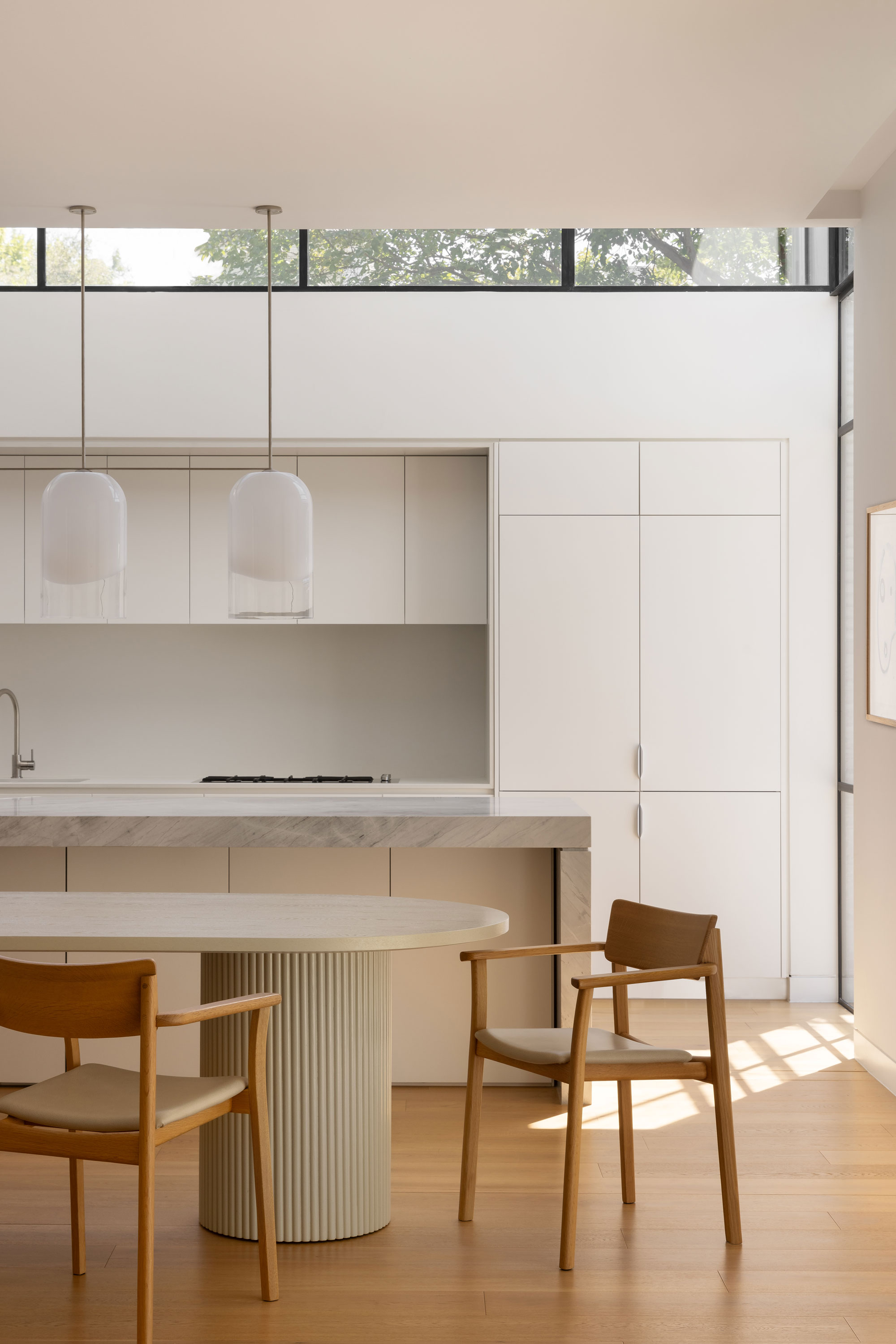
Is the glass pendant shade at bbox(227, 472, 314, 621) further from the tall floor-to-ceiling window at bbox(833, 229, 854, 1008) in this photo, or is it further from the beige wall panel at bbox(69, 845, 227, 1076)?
the tall floor-to-ceiling window at bbox(833, 229, 854, 1008)

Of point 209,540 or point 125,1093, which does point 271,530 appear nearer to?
point 125,1093

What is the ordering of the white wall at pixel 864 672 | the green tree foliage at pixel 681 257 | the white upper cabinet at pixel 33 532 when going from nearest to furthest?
1. the white wall at pixel 864 672
2. the green tree foliage at pixel 681 257
3. the white upper cabinet at pixel 33 532

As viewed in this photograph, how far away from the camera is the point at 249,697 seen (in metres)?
6.12

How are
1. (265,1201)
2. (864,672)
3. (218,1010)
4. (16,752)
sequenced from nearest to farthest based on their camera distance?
(218,1010) → (265,1201) → (864,672) → (16,752)

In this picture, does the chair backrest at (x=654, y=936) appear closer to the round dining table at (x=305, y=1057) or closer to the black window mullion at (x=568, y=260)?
the round dining table at (x=305, y=1057)

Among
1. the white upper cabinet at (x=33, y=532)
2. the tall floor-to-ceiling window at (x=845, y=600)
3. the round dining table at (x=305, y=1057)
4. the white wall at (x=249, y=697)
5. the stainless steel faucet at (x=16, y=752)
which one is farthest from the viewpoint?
the white wall at (x=249, y=697)

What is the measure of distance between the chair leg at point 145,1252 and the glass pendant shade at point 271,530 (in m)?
1.58

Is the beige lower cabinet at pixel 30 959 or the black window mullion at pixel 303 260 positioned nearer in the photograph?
the beige lower cabinet at pixel 30 959

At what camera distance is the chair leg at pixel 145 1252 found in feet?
7.13

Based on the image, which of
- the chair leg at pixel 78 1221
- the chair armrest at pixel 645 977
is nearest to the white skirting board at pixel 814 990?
the chair armrest at pixel 645 977

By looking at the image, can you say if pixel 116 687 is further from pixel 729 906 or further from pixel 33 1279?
pixel 33 1279

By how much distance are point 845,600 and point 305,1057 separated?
3.53m

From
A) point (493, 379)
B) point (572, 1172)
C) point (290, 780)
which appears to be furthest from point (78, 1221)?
point (493, 379)

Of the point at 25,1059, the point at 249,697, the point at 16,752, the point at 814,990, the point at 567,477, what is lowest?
the point at 814,990
